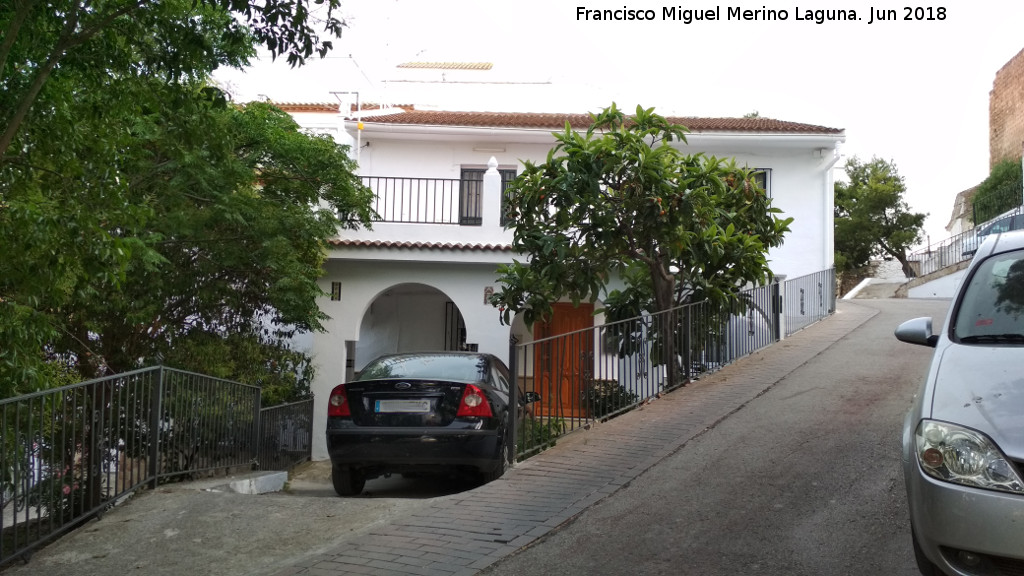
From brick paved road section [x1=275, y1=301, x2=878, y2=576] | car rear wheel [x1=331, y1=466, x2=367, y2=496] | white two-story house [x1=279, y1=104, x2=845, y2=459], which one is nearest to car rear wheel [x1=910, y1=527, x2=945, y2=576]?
brick paved road section [x1=275, y1=301, x2=878, y2=576]

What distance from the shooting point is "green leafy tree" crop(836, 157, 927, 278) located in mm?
35719

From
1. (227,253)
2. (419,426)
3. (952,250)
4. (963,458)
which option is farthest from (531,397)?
(952,250)

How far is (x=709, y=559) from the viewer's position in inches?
212

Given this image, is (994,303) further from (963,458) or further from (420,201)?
(420,201)

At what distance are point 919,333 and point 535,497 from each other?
3.14 m

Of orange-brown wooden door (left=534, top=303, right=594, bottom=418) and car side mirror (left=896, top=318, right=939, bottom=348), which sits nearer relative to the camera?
car side mirror (left=896, top=318, right=939, bottom=348)

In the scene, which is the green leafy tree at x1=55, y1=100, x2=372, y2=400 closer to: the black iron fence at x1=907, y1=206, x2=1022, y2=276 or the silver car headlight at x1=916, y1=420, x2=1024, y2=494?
the silver car headlight at x1=916, y1=420, x2=1024, y2=494

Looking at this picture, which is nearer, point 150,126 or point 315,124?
point 150,126

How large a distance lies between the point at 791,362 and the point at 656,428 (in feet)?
15.4

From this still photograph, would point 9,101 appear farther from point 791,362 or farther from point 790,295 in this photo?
point 790,295

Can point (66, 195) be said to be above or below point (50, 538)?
above

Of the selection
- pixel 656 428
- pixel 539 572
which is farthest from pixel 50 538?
pixel 656 428

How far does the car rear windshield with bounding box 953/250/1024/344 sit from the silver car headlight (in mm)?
905

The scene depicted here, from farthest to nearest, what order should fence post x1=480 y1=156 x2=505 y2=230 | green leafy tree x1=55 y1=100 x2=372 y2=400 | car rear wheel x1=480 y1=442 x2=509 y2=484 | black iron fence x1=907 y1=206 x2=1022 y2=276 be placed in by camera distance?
black iron fence x1=907 y1=206 x2=1022 y2=276 < fence post x1=480 y1=156 x2=505 y2=230 < green leafy tree x1=55 y1=100 x2=372 y2=400 < car rear wheel x1=480 y1=442 x2=509 y2=484
